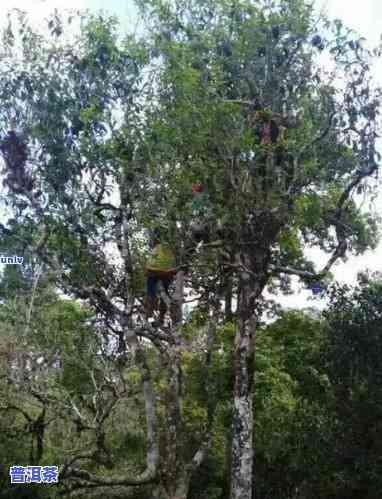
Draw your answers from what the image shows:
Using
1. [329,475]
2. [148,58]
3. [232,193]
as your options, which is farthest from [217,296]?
[148,58]

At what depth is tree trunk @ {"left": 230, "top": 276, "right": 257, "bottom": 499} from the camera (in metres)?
8.27

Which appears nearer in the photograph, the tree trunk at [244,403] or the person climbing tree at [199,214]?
the person climbing tree at [199,214]

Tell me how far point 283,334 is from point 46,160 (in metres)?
7.54

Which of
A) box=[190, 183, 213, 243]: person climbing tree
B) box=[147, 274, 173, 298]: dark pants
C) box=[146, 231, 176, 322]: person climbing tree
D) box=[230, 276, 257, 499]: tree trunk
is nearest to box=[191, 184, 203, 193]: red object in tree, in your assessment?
box=[190, 183, 213, 243]: person climbing tree

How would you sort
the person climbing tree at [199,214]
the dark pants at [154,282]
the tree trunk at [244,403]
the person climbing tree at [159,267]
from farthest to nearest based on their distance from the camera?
the dark pants at [154,282]
the person climbing tree at [159,267]
the tree trunk at [244,403]
the person climbing tree at [199,214]

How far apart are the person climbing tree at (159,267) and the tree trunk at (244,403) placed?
1166mm

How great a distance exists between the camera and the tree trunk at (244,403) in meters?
8.27

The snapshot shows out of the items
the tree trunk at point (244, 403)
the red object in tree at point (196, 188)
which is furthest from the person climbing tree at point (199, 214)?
the tree trunk at point (244, 403)

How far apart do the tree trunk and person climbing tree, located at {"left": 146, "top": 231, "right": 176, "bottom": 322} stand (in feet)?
3.83

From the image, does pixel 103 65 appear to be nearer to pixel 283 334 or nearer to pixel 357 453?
pixel 357 453

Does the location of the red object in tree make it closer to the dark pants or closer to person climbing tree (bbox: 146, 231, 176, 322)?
person climbing tree (bbox: 146, 231, 176, 322)

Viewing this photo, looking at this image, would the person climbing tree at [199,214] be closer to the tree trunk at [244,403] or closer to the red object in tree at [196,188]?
the red object in tree at [196,188]

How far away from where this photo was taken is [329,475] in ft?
29.1

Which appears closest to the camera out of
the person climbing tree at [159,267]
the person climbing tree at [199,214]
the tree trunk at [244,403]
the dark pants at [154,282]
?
the person climbing tree at [199,214]
